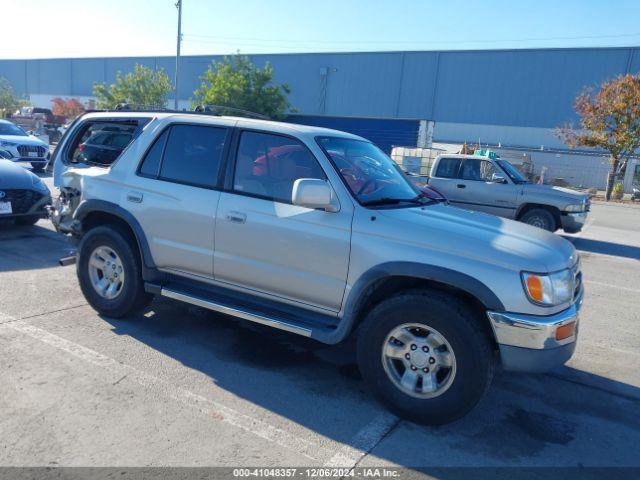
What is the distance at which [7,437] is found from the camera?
10.00ft

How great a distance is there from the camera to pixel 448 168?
12.4 metres

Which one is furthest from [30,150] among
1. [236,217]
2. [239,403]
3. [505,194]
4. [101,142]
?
[239,403]

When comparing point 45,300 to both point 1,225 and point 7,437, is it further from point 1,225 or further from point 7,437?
point 1,225

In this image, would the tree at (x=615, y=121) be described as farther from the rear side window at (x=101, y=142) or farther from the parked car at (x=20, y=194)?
the rear side window at (x=101, y=142)

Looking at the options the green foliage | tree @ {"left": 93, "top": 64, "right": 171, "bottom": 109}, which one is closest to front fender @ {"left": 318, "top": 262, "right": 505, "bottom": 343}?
the green foliage

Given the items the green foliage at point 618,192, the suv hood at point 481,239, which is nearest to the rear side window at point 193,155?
the suv hood at point 481,239

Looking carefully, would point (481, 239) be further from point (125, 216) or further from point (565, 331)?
point (125, 216)

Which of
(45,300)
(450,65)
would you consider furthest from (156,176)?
(450,65)

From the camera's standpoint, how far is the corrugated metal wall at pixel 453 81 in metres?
38.0

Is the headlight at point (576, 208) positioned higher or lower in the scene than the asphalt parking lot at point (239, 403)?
higher

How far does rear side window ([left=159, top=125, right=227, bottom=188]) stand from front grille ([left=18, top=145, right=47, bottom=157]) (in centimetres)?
1409

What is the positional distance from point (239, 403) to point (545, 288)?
2.17 metres

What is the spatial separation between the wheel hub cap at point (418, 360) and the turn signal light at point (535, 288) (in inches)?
23.9

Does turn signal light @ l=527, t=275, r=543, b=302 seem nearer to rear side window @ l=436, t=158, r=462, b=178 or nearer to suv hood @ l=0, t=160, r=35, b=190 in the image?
suv hood @ l=0, t=160, r=35, b=190
